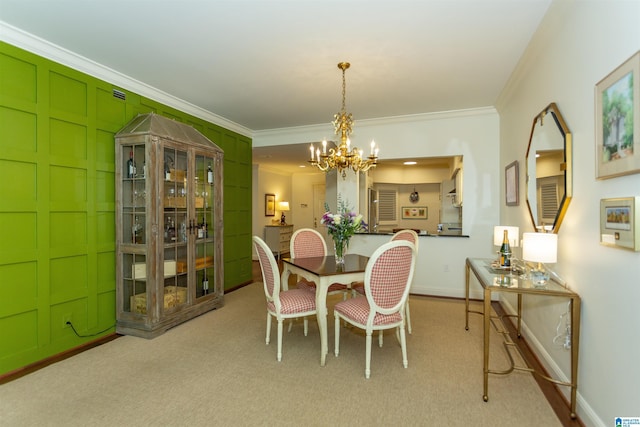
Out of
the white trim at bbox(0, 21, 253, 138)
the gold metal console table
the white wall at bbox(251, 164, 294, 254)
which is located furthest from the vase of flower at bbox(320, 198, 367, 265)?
the white wall at bbox(251, 164, 294, 254)

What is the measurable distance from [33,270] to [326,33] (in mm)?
3105

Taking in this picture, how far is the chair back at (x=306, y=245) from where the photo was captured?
379cm

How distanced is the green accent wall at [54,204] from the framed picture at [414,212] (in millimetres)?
6344

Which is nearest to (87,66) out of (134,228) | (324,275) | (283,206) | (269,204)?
(134,228)

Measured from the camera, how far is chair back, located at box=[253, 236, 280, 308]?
2.74 metres

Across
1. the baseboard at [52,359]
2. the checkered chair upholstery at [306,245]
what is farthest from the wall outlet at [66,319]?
the checkered chair upholstery at [306,245]

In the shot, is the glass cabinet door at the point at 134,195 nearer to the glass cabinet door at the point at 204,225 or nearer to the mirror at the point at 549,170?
the glass cabinet door at the point at 204,225

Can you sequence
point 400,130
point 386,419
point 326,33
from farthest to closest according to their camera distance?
point 400,130, point 326,33, point 386,419

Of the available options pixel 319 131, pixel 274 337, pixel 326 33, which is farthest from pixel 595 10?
pixel 319 131

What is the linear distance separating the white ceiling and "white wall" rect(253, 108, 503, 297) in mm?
681

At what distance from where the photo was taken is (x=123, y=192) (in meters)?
3.35

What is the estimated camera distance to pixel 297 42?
2.69m

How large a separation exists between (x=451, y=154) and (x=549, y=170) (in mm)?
2302

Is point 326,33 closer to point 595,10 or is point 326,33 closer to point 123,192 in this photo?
point 595,10
